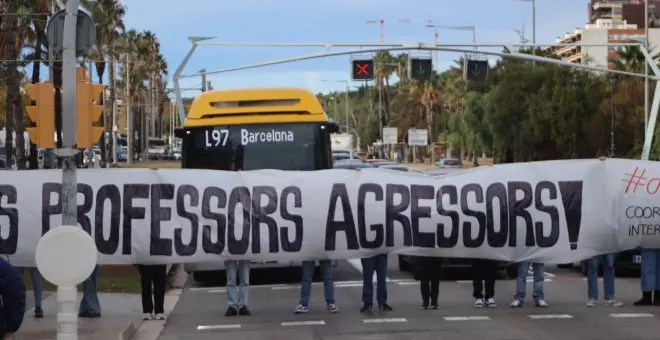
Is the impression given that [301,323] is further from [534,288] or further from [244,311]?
[534,288]

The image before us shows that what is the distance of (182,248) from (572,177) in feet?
18.3

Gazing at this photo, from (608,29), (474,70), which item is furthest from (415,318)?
(608,29)

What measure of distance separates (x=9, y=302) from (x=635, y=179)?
34.1ft

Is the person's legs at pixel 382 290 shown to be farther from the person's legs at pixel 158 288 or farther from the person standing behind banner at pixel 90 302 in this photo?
the person standing behind banner at pixel 90 302

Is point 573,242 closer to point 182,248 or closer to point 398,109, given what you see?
point 182,248

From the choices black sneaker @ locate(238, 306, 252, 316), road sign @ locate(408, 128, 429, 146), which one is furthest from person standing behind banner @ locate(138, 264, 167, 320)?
road sign @ locate(408, 128, 429, 146)

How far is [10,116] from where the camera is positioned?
39.4 meters

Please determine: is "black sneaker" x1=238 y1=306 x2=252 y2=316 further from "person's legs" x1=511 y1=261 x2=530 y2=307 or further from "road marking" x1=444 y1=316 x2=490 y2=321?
"person's legs" x1=511 y1=261 x2=530 y2=307

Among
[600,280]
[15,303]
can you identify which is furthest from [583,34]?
[15,303]

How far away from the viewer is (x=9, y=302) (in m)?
6.02

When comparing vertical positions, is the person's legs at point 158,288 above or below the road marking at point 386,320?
above

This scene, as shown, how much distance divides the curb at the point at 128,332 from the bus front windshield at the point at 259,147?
15.3 ft

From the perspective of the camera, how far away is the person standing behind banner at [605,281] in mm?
13961

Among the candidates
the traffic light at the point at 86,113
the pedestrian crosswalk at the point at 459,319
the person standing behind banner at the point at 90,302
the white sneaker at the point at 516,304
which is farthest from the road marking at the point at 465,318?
the traffic light at the point at 86,113
